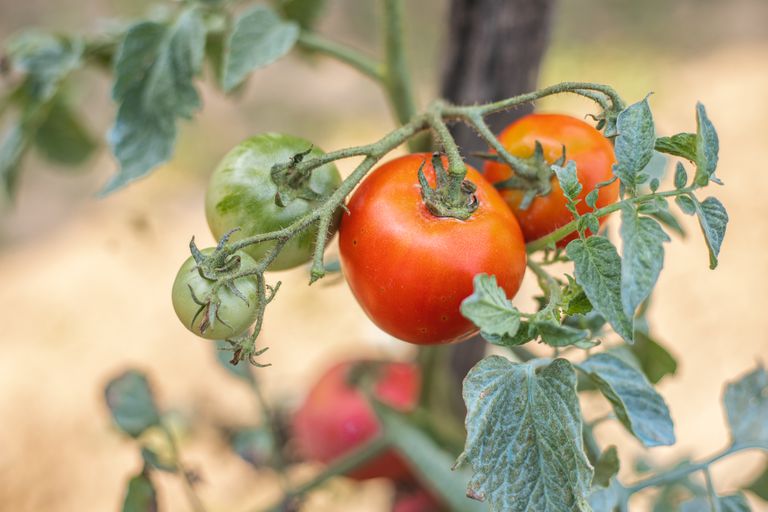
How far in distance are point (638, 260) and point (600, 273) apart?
31 millimetres

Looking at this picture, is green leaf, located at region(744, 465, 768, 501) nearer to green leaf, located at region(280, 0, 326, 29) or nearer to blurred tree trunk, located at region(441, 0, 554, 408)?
blurred tree trunk, located at region(441, 0, 554, 408)

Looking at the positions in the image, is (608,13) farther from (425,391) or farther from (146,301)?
(425,391)

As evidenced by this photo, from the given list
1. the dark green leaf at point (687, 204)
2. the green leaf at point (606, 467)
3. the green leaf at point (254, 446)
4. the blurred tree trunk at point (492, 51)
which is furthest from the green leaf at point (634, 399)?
the green leaf at point (254, 446)

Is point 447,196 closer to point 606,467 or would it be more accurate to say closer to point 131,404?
point 606,467

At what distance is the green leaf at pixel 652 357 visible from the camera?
26.0 inches

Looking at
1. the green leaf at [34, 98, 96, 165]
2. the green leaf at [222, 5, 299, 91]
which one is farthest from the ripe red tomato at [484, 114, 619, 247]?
the green leaf at [34, 98, 96, 165]

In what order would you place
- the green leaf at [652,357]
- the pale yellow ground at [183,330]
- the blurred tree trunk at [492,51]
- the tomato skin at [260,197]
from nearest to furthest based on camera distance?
the tomato skin at [260,197]
the green leaf at [652,357]
the blurred tree trunk at [492,51]
the pale yellow ground at [183,330]

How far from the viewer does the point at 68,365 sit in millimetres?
2080

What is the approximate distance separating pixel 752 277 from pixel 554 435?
186 centimetres

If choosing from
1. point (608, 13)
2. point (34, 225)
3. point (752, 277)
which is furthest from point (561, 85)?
point (608, 13)

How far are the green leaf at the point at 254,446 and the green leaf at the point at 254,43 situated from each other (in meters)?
0.60

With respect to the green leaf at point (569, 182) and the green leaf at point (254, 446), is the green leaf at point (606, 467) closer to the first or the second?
the green leaf at point (569, 182)

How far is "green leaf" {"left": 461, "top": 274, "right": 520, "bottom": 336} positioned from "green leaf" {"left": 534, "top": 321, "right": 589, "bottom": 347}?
2 cm

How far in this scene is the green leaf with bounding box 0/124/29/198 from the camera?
0.87 meters
